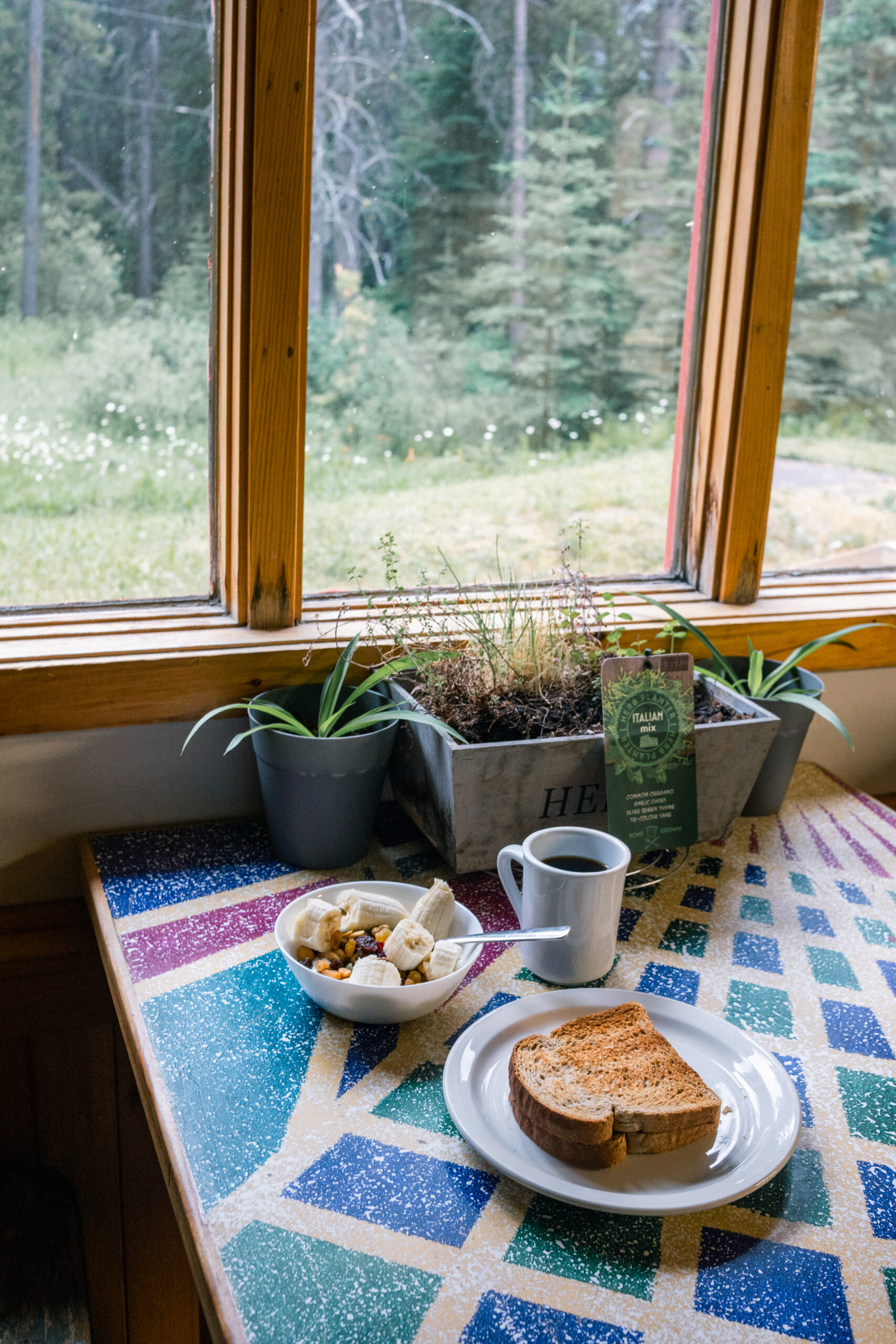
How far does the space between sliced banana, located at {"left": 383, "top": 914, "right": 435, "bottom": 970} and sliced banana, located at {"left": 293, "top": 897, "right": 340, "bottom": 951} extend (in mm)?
51

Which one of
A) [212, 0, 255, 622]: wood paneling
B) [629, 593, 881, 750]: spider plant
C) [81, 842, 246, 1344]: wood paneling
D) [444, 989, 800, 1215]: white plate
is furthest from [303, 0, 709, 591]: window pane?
[444, 989, 800, 1215]: white plate

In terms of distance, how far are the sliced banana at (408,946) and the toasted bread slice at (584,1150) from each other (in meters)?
0.19

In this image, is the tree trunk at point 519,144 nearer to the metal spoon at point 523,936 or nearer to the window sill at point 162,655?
the window sill at point 162,655

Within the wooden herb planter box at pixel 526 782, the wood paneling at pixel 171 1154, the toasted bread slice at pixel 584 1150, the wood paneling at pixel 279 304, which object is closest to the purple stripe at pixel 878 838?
the wooden herb planter box at pixel 526 782

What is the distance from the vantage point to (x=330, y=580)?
1471 millimetres

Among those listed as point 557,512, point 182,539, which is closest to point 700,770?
point 557,512

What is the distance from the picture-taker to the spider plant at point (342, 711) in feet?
3.83

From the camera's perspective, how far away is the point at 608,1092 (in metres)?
0.79

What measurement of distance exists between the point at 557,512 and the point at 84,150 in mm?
782

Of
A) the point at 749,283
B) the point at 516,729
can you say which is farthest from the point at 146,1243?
the point at 749,283

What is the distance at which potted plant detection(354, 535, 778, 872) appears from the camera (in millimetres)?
1146

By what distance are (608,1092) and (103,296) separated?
3.46ft

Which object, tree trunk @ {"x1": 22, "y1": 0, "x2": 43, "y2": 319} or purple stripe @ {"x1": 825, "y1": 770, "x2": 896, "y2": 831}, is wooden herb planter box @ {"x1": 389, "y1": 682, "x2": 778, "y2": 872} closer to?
purple stripe @ {"x1": 825, "y1": 770, "x2": 896, "y2": 831}

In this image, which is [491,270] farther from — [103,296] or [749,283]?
[103,296]
